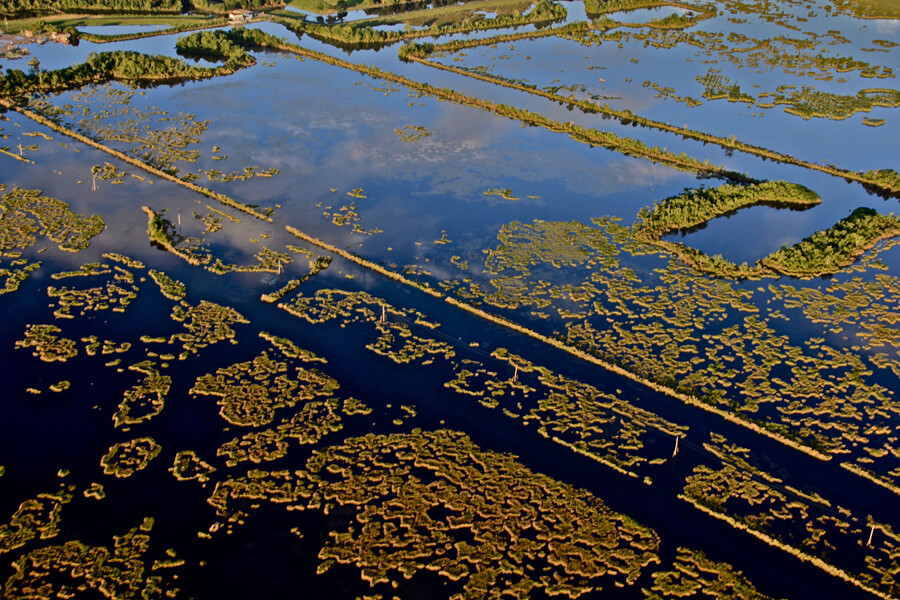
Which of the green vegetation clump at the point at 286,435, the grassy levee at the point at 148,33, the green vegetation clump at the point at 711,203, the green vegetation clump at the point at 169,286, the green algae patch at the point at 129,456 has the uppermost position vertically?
the grassy levee at the point at 148,33

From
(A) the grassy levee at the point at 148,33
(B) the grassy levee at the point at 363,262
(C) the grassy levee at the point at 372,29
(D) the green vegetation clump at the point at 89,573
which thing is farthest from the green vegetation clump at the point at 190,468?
(C) the grassy levee at the point at 372,29

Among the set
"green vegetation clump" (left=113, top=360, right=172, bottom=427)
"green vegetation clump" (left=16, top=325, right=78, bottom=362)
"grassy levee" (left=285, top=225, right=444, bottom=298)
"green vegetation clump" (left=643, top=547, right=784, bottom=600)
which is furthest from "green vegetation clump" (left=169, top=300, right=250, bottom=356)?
"green vegetation clump" (left=643, top=547, right=784, bottom=600)

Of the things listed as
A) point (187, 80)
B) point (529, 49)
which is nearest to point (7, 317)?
point (187, 80)

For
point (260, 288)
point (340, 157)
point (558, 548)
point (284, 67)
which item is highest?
point (284, 67)

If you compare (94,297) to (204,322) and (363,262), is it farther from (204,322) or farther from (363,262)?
(363,262)

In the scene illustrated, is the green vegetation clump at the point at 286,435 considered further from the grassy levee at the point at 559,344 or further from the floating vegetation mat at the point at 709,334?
the floating vegetation mat at the point at 709,334

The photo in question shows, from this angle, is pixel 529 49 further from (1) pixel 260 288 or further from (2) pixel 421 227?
(1) pixel 260 288

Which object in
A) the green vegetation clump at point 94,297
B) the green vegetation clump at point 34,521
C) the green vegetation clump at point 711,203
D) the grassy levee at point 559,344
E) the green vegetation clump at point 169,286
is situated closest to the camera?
the green vegetation clump at point 34,521

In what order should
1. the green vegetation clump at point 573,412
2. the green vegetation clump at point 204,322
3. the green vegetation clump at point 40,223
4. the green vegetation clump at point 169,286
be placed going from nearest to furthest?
the green vegetation clump at point 573,412
the green vegetation clump at point 204,322
the green vegetation clump at point 169,286
the green vegetation clump at point 40,223
